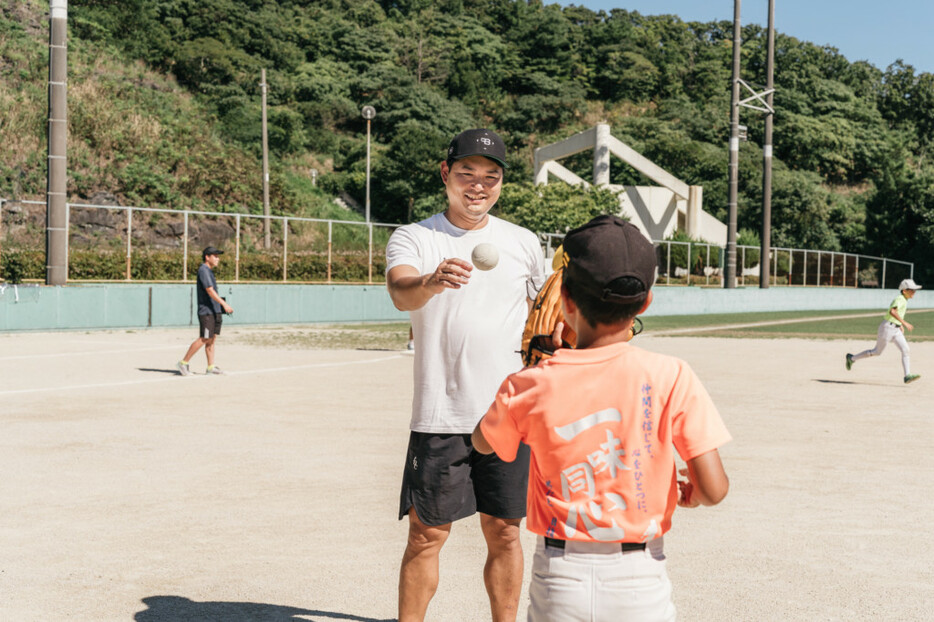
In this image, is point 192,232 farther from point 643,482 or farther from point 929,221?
point 929,221

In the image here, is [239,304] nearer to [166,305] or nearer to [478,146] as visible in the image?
[166,305]

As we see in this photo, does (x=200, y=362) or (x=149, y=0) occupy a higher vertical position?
(x=149, y=0)

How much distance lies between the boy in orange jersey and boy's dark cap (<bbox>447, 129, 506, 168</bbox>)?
47.5 inches

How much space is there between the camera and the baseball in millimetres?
3271

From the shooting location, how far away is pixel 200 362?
16.4m

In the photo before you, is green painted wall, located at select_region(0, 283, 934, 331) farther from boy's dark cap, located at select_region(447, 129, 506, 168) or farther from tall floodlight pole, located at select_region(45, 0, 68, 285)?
boy's dark cap, located at select_region(447, 129, 506, 168)

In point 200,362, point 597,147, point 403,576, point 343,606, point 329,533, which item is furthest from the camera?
point 597,147

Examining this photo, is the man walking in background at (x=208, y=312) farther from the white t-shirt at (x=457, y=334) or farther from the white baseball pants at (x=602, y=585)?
the white baseball pants at (x=602, y=585)

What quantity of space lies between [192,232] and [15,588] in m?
33.1

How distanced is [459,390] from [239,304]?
25.9 m

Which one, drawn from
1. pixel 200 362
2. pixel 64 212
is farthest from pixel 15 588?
pixel 64 212

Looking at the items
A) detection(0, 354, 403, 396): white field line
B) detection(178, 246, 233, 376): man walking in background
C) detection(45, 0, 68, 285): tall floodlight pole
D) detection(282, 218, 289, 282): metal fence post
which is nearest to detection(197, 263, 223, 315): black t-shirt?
detection(178, 246, 233, 376): man walking in background

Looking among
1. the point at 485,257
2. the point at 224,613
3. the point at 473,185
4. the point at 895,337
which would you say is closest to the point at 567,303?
the point at 485,257

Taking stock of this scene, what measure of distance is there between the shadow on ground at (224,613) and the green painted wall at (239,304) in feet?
69.8
